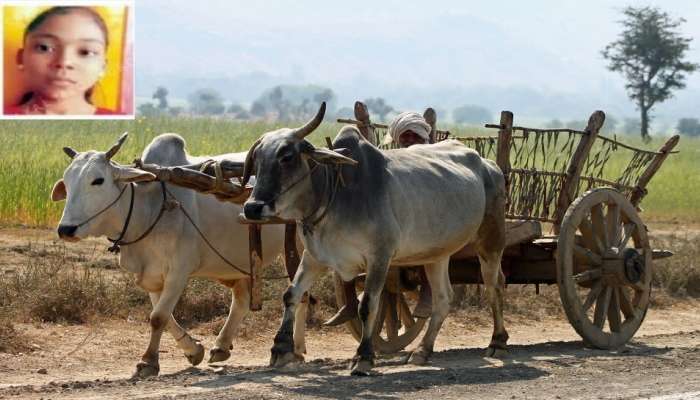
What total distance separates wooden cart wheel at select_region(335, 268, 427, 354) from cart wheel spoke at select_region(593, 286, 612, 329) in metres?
1.23

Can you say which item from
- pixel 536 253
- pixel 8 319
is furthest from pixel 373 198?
pixel 8 319

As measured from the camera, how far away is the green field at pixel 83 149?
15.4 meters

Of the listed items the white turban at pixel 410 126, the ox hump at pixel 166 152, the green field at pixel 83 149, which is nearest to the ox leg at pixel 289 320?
the ox hump at pixel 166 152

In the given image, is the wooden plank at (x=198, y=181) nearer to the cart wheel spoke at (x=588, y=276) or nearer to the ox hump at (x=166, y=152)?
the ox hump at (x=166, y=152)

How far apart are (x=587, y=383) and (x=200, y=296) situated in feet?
14.4

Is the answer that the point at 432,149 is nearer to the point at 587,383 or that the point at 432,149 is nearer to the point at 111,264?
the point at 587,383

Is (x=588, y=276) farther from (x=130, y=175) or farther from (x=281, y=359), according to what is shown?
(x=130, y=175)

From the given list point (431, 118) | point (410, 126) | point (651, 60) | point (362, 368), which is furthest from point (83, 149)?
point (651, 60)

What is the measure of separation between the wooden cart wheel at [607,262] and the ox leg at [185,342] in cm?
257

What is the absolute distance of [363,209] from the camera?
812 centimetres

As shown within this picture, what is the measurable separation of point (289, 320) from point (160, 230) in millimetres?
1267

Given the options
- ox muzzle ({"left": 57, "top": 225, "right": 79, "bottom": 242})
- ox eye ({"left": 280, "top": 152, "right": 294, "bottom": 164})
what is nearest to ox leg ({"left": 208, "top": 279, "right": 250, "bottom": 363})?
ox muzzle ({"left": 57, "top": 225, "right": 79, "bottom": 242})

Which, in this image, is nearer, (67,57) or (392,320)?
(392,320)

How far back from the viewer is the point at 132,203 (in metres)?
8.77
